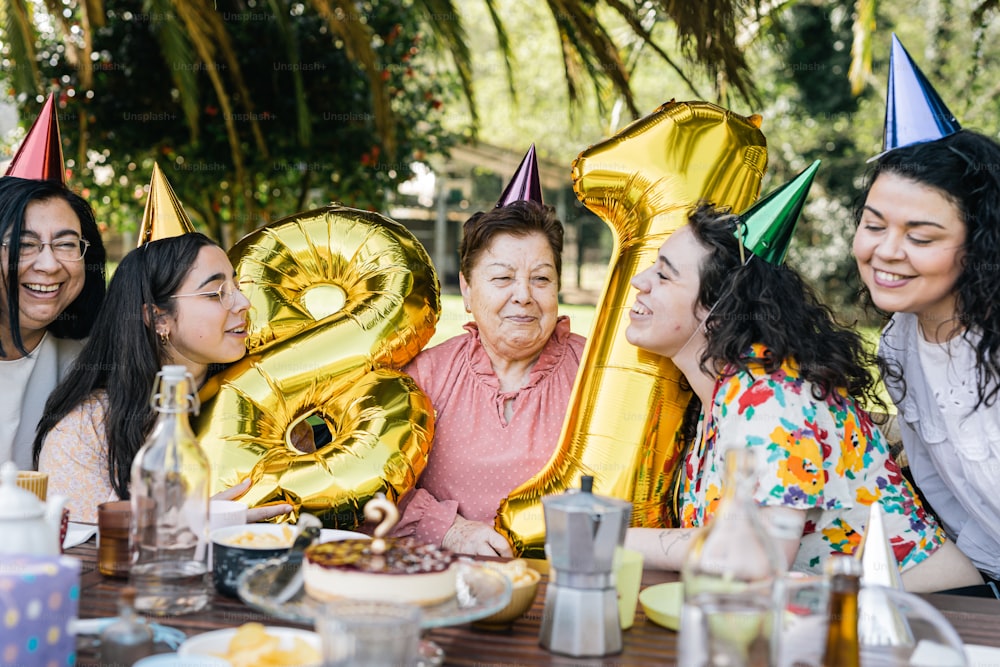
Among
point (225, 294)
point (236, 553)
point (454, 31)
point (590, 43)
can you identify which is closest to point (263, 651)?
point (236, 553)

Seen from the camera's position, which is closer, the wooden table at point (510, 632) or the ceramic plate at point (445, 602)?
the ceramic plate at point (445, 602)

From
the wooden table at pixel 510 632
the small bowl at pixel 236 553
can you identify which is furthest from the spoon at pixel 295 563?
the wooden table at pixel 510 632

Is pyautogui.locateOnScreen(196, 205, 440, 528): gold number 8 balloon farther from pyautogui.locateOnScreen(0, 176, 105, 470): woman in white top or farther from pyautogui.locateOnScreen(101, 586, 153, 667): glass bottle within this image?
pyautogui.locateOnScreen(101, 586, 153, 667): glass bottle

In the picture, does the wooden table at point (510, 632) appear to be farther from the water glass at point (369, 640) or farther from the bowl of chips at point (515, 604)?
the water glass at point (369, 640)

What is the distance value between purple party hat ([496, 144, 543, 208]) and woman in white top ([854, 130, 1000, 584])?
3.39 ft

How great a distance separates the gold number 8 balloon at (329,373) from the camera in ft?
8.34

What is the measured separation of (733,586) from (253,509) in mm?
1335

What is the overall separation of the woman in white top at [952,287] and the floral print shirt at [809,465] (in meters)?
0.16

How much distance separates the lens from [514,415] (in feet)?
9.13

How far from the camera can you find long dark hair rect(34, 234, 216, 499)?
2.41m

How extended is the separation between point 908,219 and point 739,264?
0.38 m

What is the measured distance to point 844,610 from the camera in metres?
Answer: 1.30

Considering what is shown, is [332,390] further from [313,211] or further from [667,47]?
[667,47]

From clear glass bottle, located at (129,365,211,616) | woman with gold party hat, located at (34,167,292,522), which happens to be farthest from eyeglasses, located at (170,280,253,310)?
clear glass bottle, located at (129,365,211,616)
